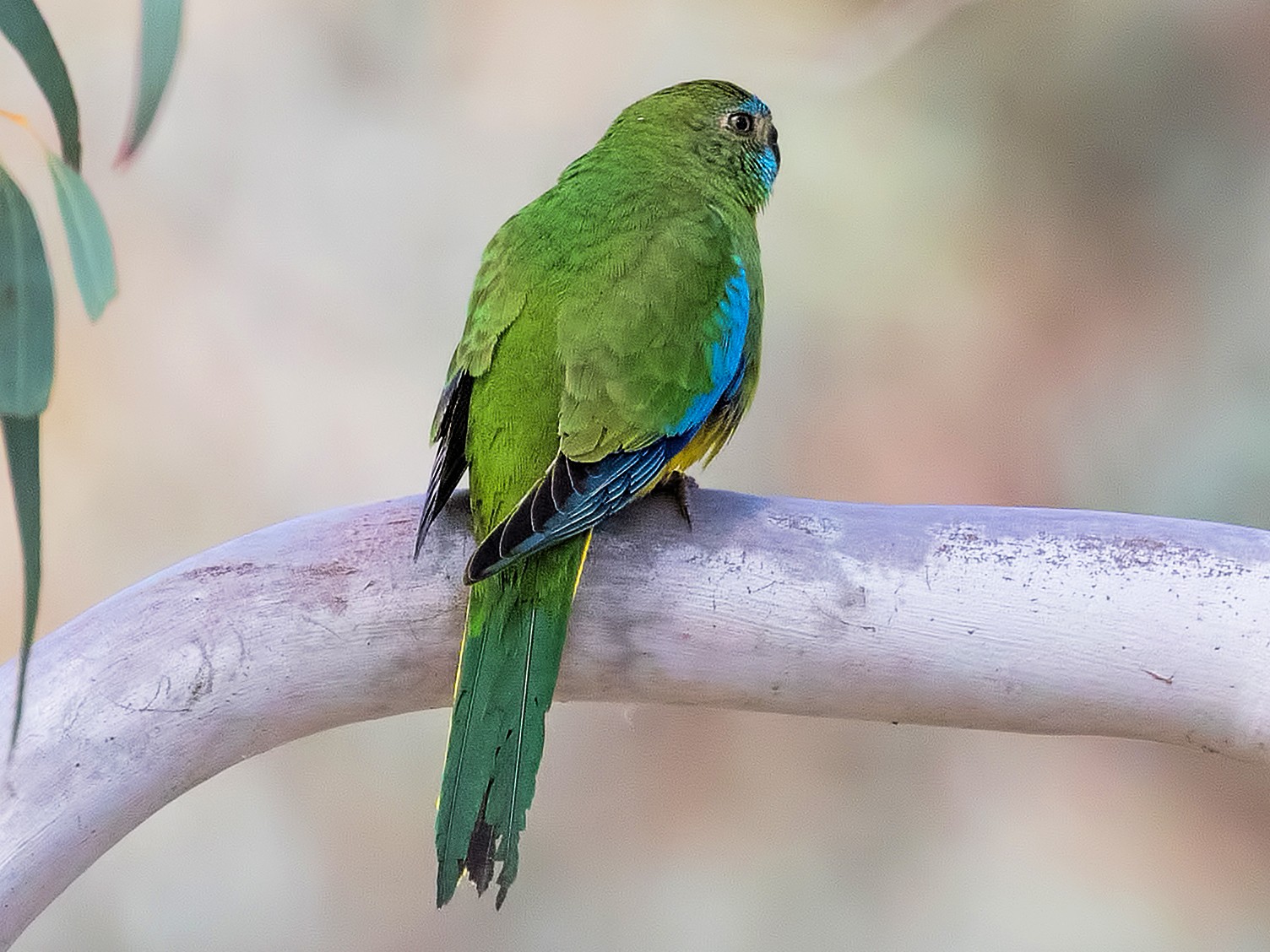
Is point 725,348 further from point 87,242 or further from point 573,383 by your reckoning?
point 87,242

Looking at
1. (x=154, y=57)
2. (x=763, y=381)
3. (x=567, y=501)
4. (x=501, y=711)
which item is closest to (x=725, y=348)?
(x=567, y=501)

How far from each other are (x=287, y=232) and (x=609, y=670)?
1.56 metres

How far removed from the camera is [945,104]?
2426 mm

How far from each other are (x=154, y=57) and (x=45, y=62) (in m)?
0.06

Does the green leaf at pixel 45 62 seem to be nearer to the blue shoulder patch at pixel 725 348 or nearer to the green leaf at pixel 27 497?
the green leaf at pixel 27 497

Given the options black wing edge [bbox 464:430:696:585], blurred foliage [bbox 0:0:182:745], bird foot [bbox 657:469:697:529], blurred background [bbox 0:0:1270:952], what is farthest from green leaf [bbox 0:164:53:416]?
blurred background [bbox 0:0:1270:952]

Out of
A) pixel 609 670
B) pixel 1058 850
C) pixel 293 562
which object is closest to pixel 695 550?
pixel 609 670

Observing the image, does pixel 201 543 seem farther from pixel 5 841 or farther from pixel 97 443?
pixel 5 841

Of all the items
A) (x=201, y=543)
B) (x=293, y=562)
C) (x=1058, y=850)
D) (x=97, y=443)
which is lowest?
(x=1058, y=850)

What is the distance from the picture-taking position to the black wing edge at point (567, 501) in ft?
3.07

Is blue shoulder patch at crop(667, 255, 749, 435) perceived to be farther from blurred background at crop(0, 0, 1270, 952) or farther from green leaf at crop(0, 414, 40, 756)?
blurred background at crop(0, 0, 1270, 952)

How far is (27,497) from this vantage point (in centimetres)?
65

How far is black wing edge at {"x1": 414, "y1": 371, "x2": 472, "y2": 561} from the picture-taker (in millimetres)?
1024

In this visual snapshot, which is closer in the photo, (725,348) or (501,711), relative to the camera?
(501,711)
